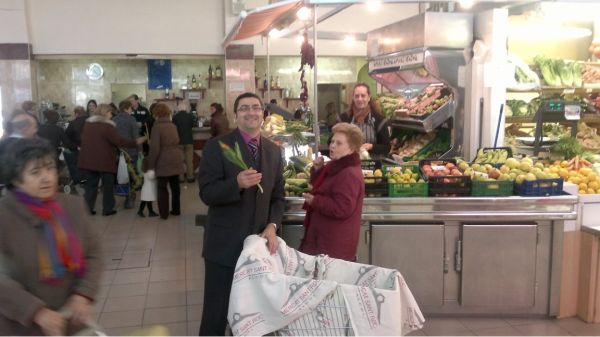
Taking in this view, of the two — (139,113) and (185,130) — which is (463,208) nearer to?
(185,130)

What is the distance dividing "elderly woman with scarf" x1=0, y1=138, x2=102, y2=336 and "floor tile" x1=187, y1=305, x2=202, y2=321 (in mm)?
2164

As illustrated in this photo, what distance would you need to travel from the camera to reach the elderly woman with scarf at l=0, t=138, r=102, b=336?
1.86m

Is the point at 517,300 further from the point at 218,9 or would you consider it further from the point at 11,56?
the point at 11,56

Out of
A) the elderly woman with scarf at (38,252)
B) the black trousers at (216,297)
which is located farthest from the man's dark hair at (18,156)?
the black trousers at (216,297)

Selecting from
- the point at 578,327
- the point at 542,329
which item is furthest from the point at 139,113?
the point at 578,327

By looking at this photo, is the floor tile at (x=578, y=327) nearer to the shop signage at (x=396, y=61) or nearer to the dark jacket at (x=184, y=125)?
the shop signage at (x=396, y=61)

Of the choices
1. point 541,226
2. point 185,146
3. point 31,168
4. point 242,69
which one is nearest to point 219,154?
point 31,168

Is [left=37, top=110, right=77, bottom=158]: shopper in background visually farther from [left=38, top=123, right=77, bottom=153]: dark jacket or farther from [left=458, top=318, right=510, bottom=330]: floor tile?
[left=458, top=318, right=510, bottom=330]: floor tile

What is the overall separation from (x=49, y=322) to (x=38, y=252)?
252 millimetres

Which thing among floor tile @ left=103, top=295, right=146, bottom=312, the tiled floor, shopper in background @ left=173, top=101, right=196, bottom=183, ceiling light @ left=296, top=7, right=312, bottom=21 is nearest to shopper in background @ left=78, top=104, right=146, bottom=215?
the tiled floor

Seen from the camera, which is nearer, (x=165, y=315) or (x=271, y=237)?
(x=271, y=237)

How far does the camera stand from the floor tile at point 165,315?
409cm

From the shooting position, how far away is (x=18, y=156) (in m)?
1.95

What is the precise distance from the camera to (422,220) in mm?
3908
